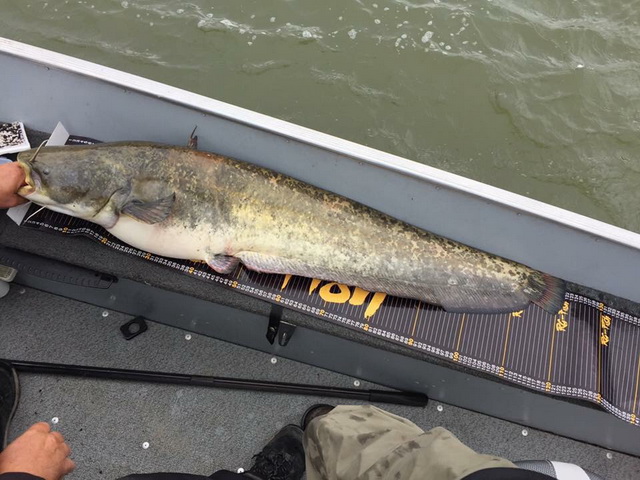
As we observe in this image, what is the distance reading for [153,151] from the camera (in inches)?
120

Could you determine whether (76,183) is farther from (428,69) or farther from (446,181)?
(428,69)

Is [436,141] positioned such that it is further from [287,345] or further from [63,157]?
[63,157]

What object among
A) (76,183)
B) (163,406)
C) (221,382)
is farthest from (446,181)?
(163,406)

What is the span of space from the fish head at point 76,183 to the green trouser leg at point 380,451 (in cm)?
177

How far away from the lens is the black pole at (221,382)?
3.23 m

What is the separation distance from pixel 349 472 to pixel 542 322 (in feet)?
4.80

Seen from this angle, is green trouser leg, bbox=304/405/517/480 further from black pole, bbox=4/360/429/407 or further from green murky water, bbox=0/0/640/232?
green murky water, bbox=0/0/640/232

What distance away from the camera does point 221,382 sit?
3.28m

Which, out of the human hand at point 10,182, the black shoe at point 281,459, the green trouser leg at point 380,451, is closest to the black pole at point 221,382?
the black shoe at point 281,459

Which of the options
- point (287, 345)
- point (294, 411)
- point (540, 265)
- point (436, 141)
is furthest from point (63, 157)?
point (436, 141)

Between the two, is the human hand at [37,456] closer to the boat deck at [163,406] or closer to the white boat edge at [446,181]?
the boat deck at [163,406]

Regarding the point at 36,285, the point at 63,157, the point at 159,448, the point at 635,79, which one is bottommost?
the point at 159,448

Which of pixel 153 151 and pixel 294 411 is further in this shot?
pixel 294 411

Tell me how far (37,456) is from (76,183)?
1.48 metres
